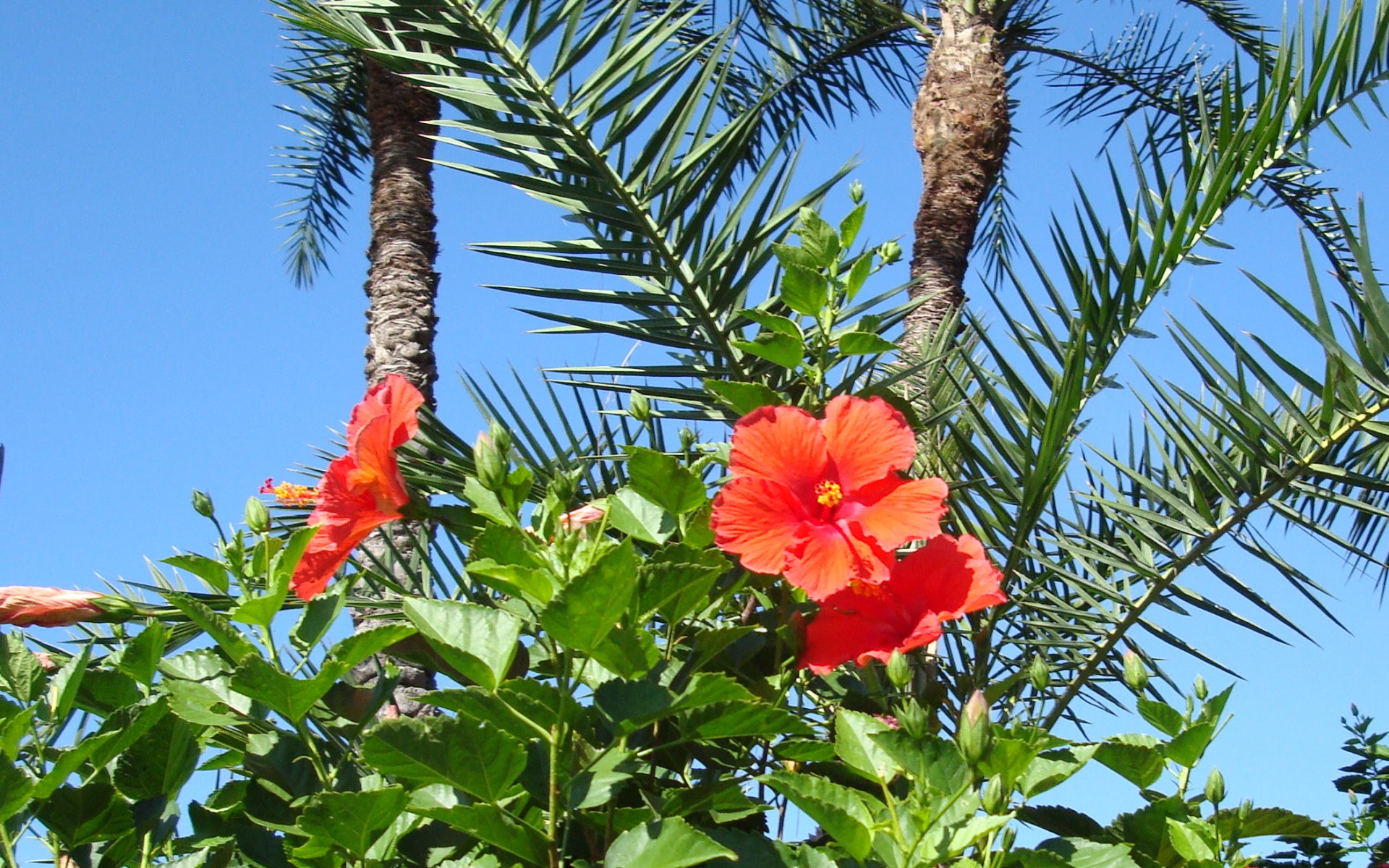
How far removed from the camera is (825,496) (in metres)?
0.85

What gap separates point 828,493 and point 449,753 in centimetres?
36

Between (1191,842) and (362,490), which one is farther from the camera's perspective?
(362,490)

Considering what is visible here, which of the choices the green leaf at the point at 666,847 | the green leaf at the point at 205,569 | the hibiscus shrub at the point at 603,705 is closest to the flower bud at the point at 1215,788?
the hibiscus shrub at the point at 603,705

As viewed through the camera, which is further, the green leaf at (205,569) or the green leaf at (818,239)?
the green leaf at (818,239)

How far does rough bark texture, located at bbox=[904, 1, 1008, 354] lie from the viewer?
4.06 meters

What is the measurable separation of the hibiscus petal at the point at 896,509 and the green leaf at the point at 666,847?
284mm

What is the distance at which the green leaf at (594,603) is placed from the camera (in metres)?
0.56

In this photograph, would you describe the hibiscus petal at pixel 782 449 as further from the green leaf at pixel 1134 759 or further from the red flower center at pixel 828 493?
the green leaf at pixel 1134 759

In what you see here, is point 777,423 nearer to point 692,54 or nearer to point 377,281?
point 692,54

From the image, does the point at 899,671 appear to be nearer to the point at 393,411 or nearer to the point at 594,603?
the point at 594,603

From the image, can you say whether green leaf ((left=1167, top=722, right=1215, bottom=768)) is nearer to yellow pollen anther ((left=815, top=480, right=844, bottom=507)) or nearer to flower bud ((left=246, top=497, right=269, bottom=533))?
yellow pollen anther ((left=815, top=480, right=844, bottom=507))

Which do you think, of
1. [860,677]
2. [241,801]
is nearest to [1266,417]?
[860,677]

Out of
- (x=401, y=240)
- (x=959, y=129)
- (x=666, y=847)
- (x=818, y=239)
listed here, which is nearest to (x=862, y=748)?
(x=666, y=847)

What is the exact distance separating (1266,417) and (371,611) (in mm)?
1035
